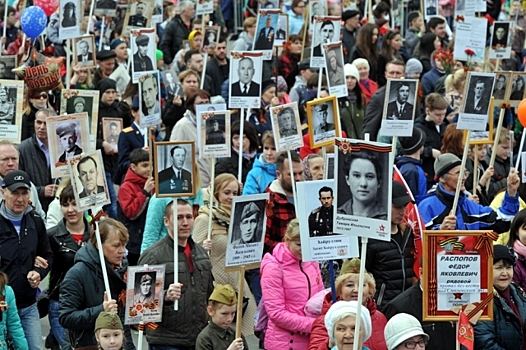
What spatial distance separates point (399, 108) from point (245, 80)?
228cm

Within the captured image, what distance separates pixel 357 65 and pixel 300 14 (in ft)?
20.1

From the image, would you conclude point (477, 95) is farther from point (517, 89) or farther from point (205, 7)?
point (205, 7)

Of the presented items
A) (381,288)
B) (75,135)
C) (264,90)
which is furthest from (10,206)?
(264,90)

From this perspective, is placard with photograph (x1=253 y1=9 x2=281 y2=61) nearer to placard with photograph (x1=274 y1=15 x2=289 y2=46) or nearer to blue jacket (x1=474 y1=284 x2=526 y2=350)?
placard with photograph (x1=274 y1=15 x2=289 y2=46)

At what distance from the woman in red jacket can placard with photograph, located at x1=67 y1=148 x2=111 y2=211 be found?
1.78 m

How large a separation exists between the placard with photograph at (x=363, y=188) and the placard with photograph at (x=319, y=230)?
111cm

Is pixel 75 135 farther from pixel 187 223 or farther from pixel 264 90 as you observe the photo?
pixel 264 90

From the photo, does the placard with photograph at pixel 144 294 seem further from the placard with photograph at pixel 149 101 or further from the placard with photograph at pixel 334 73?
the placard with photograph at pixel 334 73

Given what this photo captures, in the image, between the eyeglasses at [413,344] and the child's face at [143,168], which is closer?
the eyeglasses at [413,344]

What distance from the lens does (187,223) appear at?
8984mm

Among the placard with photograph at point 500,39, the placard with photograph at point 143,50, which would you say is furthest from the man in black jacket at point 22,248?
the placard with photograph at point 500,39

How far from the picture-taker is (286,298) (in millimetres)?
9008

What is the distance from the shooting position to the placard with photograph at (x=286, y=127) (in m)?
11.0

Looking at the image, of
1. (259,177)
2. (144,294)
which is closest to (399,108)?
(259,177)
